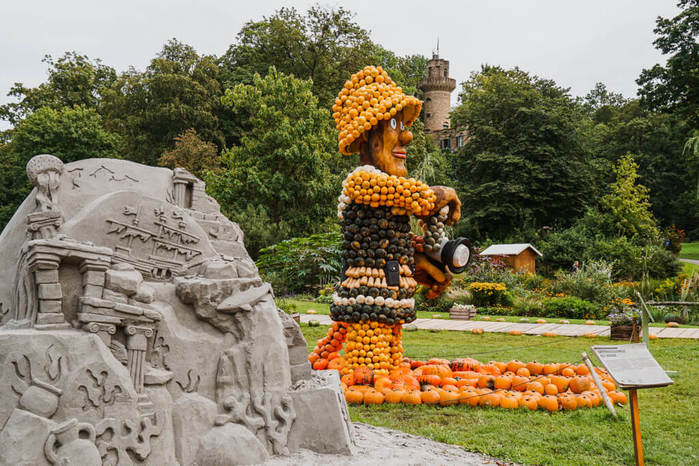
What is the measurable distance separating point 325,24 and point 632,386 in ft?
94.5

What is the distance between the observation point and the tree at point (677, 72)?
22906mm

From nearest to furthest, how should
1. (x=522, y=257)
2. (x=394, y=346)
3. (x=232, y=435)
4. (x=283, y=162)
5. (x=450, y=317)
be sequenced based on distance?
(x=232, y=435)
(x=394, y=346)
(x=450, y=317)
(x=522, y=257)
(x=283, y=162)

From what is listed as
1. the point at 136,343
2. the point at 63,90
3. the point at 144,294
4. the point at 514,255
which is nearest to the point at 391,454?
the point at 136,343

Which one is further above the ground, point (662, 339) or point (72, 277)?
point (72, 277)

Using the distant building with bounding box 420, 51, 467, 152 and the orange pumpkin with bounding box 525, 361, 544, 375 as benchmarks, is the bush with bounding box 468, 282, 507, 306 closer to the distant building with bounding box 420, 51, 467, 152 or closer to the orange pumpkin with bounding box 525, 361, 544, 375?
the orange pumpkin with bounding box 525, 361, 544, 375

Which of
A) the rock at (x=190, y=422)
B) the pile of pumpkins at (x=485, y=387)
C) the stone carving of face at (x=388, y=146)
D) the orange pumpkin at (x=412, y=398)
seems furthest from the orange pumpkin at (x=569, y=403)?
the rock at (x=190, y=422)

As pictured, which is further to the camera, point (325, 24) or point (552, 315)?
point (325, 24)

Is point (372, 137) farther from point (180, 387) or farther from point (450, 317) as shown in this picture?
point (450, 317)

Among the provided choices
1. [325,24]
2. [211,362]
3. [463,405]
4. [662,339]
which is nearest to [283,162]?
[325,24]

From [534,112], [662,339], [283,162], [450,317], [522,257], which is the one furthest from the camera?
[534,112]

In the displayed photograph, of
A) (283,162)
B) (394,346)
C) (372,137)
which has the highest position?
(283,162)

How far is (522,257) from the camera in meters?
22.4

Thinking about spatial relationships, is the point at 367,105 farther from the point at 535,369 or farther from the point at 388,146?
the point at 535,369

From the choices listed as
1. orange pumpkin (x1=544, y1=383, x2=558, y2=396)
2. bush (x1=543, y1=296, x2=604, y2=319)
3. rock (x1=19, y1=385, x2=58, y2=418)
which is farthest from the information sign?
bush (x1=543, y1=296, x2=604, y2=319)
